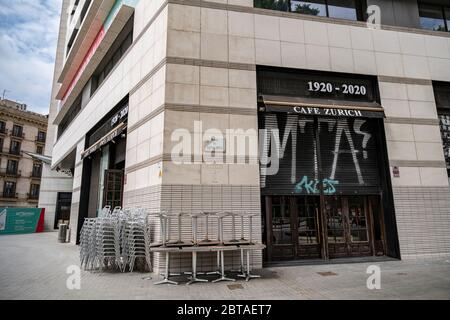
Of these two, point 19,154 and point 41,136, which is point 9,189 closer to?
point 19,154

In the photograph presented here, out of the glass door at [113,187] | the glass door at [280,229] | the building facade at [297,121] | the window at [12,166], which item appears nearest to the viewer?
the building facade at [297,121]

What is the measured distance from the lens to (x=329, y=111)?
348 inches

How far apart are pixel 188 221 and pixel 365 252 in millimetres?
5842

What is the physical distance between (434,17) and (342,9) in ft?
13.7

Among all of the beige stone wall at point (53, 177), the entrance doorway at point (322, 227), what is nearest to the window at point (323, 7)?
the entrance doorway at point (322, 227)

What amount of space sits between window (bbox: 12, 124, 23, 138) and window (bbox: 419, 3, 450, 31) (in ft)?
174

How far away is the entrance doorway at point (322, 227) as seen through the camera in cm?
851

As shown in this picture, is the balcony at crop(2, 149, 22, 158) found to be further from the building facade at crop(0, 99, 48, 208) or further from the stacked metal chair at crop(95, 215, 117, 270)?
the stacked metal chair at crop(95, 215, 117, 270)

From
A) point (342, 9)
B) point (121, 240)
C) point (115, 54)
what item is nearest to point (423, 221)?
point (342, 9)

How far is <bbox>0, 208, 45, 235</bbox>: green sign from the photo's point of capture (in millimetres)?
23045

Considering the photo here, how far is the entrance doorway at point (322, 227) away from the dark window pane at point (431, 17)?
291 inches

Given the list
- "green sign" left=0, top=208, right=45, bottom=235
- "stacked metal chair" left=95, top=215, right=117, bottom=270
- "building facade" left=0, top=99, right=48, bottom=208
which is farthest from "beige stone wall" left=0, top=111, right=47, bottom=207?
"stacked metal chair" left=95, top=215, right=117, bottom=270

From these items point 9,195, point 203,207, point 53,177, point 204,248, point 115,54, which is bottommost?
point 204,248

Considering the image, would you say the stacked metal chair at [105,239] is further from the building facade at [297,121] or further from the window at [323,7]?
the window at [323,7]
